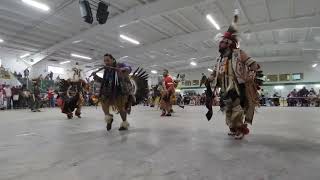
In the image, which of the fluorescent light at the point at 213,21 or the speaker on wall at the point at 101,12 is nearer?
the speaker on wall at the point at 101,12

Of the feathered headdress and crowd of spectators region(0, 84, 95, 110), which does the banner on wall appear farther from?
the feathered headdress

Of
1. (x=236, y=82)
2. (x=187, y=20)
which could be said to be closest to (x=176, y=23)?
(x=187, y=20)

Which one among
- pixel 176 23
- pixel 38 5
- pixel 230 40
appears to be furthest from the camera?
pixel 176 23

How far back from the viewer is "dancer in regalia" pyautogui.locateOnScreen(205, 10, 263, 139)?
3.14m

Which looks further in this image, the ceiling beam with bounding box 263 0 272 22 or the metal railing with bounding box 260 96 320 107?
the metal railing with bounding box 260 96 320 107

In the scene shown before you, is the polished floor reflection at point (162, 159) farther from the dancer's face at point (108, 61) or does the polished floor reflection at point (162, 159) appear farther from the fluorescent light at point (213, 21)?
the fluorescent light at point (213, 21)

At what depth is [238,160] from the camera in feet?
6.82

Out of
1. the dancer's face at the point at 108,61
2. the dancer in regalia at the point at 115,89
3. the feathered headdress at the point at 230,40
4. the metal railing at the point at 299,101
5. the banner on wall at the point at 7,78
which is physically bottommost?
the metal railing at the point at 299,101

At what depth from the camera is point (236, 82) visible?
10.3 ft

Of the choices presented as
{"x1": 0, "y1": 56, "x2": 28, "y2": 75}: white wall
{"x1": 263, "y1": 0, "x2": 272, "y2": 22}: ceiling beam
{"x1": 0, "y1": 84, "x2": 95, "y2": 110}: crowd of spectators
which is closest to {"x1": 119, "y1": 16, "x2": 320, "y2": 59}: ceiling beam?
{"x1": 263, "y1": 0, "x2": 272, "y2": 22}: ceiling beam

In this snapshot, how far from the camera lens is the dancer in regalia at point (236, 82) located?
3137mm

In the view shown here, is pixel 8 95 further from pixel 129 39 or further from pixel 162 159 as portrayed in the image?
pixel 162 159

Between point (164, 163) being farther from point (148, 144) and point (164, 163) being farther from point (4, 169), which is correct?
point (4, 169)

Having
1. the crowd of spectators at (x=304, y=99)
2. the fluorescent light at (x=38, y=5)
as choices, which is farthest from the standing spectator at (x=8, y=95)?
the crowd of spectators at (x=304, y=99)
